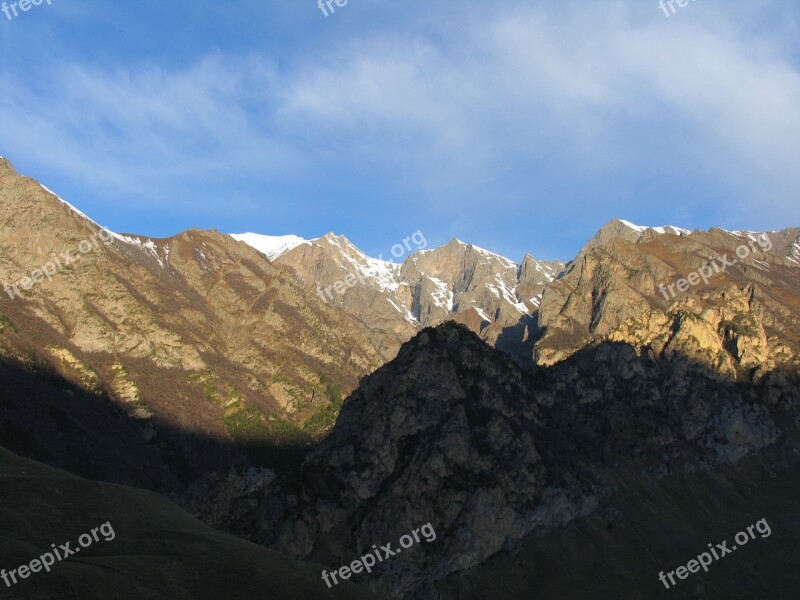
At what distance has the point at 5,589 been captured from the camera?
64125 mm

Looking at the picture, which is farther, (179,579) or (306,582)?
(306,582)

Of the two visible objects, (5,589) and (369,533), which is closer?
(5,589)

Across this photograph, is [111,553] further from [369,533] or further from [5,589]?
[369,533]

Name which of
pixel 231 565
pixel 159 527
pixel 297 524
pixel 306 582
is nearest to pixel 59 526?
pixel 159 527

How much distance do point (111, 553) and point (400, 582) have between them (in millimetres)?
119047

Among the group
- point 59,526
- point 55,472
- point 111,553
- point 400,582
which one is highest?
point 55,472

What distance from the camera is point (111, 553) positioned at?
83.9 m

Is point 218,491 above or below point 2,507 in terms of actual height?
above

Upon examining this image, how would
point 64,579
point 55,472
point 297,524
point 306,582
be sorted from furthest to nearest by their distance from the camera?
1. point 297,524
2. point 55,472
3. point 306,582
4. point 64,579

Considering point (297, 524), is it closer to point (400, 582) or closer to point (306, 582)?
point (400, 582)

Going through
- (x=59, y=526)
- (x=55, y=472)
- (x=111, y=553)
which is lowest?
(x=111, y=553)

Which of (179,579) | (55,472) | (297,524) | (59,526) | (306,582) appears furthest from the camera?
(297,524)

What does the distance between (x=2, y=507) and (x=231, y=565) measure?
27.7m

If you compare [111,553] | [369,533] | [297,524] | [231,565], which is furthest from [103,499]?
[369,533]
